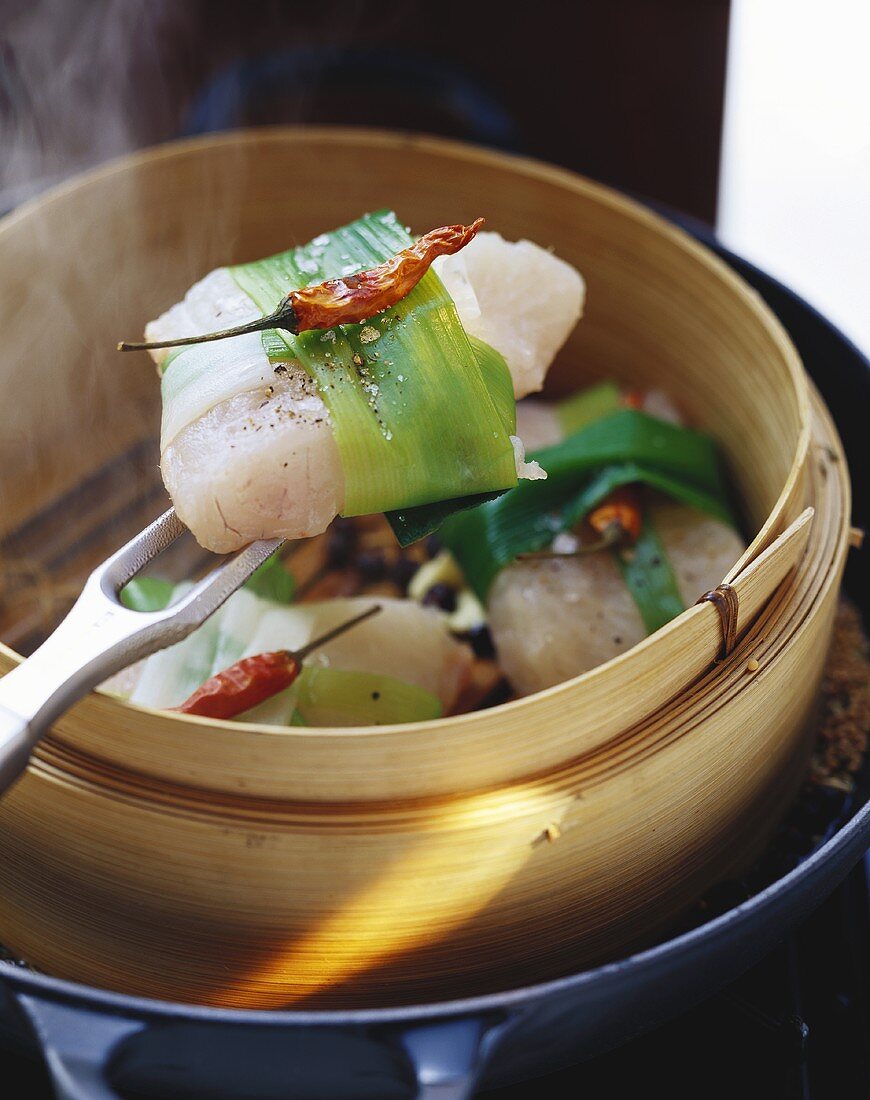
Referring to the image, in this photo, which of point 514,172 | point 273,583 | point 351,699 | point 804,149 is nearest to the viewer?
point 351,699

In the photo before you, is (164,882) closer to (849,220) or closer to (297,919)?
(297,919)

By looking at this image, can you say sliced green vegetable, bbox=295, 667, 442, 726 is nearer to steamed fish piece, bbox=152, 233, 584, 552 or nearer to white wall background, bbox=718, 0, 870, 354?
steamed fish piece, bbox=152, 233, 584, 552

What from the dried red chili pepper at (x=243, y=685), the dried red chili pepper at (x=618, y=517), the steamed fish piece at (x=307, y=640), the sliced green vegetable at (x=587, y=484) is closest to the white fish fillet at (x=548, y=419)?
the sliced green vegetable at (x=587, y=484)

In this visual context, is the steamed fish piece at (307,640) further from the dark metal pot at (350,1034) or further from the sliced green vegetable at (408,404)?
the dark metal pot at (350,1034)

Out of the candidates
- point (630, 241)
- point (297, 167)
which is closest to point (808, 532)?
point (630, 241)

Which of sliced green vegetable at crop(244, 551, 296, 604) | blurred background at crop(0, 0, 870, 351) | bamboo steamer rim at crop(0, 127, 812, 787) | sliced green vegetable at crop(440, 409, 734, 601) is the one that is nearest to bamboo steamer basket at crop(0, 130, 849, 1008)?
bamboo steamer rim at crop(0, 127, 812, 787)

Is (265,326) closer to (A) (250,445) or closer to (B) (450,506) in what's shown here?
(A) (250,445)

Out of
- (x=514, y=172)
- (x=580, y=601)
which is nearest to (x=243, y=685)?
(x=580, y=601)
